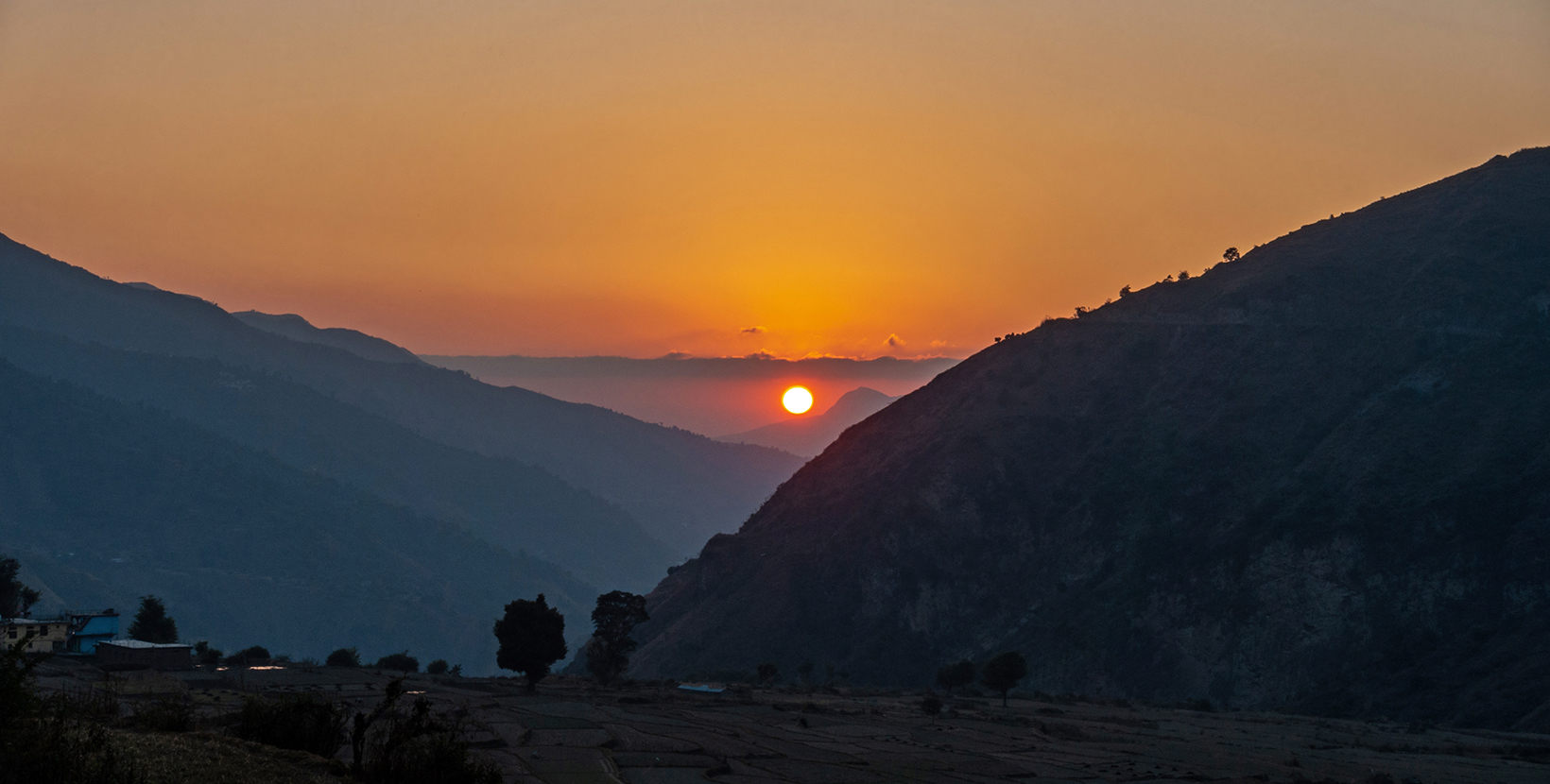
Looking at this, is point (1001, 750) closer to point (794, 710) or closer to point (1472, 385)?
point (794, 710)

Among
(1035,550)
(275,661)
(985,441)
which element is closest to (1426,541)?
(1035,550)

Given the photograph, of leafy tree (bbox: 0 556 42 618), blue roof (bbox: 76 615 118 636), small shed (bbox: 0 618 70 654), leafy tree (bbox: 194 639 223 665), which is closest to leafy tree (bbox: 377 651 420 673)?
leafy tree (bbox: 194 639 223 665)

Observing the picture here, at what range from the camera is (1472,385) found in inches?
3912

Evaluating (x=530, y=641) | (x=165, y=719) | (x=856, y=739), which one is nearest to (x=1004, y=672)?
(x=856, y=739)

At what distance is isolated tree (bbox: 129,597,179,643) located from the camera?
267ft

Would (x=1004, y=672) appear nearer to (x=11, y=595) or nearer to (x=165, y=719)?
(x=165, y=719)

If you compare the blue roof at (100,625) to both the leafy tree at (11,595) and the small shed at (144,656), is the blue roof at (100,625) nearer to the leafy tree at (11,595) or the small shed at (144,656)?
the small shed at (144,656)

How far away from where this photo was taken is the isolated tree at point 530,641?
67.8m

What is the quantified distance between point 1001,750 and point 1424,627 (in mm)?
48052

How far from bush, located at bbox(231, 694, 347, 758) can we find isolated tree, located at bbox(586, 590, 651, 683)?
167ft

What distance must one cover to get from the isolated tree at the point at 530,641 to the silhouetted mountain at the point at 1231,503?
34.3m

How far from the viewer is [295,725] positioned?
28016 millimetres

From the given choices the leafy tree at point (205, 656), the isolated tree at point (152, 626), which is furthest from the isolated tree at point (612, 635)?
the isolated tree at point (152, 626)

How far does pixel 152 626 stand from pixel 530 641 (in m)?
34.7
